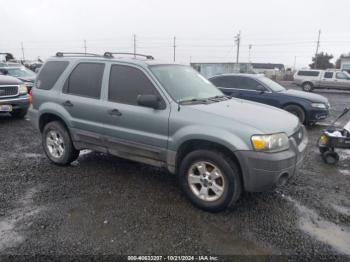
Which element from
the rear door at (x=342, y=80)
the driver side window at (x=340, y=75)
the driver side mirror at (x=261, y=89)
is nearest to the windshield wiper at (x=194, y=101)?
the driver side mirror at (x=261, y=89)

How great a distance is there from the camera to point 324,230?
124 inches

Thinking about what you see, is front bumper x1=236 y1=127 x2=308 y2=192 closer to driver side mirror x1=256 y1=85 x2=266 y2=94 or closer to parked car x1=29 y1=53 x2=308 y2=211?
parked car x1=29 y1=53 x2=308 y2=211

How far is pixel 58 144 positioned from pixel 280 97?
6.40 meters

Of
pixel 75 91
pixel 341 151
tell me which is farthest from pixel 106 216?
pixel 341 151

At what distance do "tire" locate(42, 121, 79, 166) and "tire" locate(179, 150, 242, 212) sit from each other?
A: 2219mm

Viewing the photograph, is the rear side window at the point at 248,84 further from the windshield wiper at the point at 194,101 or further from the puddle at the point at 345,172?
the windshield wiper at the point at 194,101

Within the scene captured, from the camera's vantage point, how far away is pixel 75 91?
452cm

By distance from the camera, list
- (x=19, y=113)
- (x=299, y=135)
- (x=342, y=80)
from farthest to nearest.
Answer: (x=342, y=80) → (x=19, y=113) → (x=299, y=135)

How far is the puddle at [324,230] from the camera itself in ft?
9.53

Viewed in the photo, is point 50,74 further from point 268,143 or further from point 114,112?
point 268,143

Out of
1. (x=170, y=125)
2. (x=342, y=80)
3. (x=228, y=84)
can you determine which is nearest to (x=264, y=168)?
(x=170, y=125)

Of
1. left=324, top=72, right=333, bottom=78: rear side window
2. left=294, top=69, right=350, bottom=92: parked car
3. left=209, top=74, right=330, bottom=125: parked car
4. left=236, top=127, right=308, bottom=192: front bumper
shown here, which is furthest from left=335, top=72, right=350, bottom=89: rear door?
left=236, top=127, right=308, bottom=192: front bumper

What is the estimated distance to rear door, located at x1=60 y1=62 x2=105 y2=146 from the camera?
4242 millimetres

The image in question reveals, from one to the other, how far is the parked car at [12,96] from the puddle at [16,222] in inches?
200
